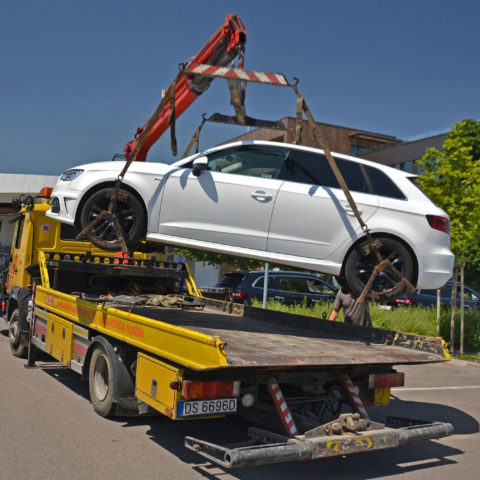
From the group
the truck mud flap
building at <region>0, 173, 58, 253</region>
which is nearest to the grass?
the truck mud flap

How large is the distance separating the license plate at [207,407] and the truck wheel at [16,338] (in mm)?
5240

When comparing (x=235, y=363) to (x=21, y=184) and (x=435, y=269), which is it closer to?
(x=435, y=269)

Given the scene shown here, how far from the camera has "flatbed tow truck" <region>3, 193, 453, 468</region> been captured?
4367mm

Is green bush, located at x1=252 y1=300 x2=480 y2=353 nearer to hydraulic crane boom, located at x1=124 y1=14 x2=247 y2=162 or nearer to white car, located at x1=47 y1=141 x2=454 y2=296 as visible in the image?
hydraulic crane boom, located at x1=124 y1=14 x2=247 y2=162

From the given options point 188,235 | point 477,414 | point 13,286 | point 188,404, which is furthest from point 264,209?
point 13,286

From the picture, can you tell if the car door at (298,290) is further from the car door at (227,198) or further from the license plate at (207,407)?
the license plate at (207,407)

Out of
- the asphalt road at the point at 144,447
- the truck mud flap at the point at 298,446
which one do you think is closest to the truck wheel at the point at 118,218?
the asphalt road at the point at 144,447

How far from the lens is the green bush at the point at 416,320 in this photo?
42.9 ft

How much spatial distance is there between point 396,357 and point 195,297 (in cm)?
396

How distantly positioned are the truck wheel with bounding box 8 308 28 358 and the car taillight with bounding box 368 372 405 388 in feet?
18.8

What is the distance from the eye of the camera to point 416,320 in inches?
535

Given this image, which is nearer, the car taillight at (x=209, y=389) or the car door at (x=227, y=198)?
the car taillight at (x=209, y=389)

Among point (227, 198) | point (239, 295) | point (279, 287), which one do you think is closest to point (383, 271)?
point (227, 198)

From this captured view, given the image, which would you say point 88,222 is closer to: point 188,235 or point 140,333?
point 188,235
